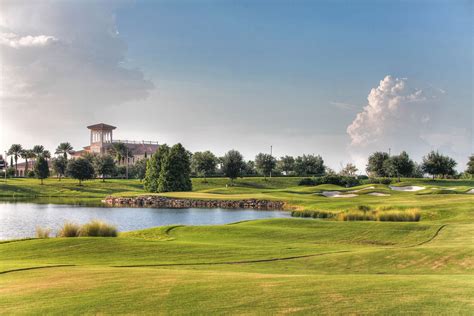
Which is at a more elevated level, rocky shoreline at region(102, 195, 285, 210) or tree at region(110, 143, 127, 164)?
tree at region(110, 143, 127, 164)

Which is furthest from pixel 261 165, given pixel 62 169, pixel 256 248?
pixel 256 248

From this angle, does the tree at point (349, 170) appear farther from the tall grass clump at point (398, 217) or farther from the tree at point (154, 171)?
the tall grass clump at point (398, 217)

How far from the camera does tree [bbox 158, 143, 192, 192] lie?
94562mm

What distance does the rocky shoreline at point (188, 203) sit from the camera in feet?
233

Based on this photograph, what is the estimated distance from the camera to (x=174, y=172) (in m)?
95.3

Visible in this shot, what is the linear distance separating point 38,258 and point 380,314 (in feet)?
47.4

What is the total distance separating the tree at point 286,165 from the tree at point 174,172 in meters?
53.6

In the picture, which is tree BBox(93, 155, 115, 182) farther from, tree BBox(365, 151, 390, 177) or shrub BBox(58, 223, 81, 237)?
shrub BBox(58, 223, 81, 237)

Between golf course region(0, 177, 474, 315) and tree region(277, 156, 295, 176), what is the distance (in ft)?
357

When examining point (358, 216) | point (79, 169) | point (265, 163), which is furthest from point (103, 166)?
point (358, 216)

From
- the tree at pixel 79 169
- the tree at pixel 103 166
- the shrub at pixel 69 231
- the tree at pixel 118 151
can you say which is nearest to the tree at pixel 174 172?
the tree at pixel 79 169

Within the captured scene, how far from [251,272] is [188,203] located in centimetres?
6094

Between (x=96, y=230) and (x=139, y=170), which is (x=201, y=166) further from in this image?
(x=96, y=230)

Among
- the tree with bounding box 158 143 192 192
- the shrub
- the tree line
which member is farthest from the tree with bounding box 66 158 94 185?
the shrub
